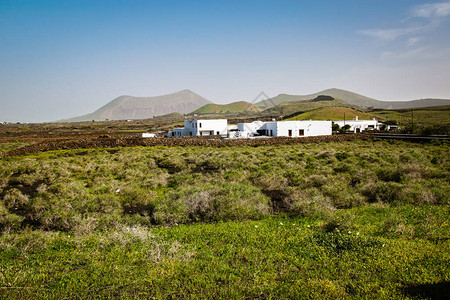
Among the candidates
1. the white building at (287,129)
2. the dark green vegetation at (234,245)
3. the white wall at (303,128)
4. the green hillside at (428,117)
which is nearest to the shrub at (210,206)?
the dark green vegetation at (234,245)

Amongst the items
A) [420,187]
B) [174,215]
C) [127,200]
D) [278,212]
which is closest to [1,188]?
[127,200]

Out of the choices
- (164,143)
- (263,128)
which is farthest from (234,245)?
(263,128)

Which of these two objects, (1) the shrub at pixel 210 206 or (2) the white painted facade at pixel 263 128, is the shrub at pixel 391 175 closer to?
(1) the shrub at pixel 210 206

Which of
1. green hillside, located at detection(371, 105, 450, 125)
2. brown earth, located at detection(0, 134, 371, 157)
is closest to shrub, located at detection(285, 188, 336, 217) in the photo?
brown earth, located at detection(0, 134, 371, 157)

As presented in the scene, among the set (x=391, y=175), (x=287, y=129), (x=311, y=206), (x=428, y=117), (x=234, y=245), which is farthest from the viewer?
(x=428, y=117)

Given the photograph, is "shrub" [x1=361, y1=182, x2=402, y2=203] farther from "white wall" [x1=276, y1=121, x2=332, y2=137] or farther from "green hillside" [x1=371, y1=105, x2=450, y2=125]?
"green hillside" [x1=371, y1=105, x2=450, y2=125]

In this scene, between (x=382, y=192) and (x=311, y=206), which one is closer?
(x=311, y=206)

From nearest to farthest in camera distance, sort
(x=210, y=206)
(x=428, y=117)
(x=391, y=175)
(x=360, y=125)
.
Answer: (x=210, y=206) → (x=391, y=175) → (x=360, y=125) → (x=428, y=117)

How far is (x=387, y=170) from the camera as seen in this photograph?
14.6 meters

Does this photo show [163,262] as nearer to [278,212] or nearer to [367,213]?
[278,212]

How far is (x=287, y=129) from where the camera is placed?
183 ft

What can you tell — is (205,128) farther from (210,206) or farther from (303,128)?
(210,206)

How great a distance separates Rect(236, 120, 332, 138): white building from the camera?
55500 millimetres

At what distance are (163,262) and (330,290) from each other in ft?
11.7
